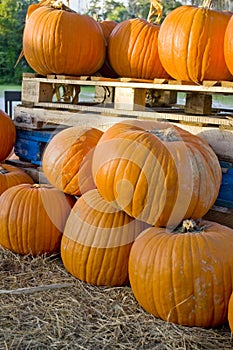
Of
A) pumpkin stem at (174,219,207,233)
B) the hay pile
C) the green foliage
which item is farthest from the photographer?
the green foliage

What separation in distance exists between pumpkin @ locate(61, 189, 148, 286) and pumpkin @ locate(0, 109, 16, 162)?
4.56ft

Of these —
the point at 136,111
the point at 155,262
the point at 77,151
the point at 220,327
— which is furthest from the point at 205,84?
the point at 220,327

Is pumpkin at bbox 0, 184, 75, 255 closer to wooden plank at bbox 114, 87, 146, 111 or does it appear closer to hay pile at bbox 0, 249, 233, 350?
hay pile at bbox 0, 249, 233, 350

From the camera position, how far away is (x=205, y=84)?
9.21ft

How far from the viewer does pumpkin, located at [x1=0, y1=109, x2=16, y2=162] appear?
3.88m

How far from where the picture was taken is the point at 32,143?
12.8ft

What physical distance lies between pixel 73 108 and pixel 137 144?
1262 millimetres

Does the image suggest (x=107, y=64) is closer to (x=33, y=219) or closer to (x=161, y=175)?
(x=33, y=219)

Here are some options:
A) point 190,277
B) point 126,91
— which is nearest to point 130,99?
point 126,91

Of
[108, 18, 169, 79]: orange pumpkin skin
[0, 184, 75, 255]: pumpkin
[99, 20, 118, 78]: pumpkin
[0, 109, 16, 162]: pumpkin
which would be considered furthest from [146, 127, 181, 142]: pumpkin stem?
[0, 109, 16, 162]: pumpkin

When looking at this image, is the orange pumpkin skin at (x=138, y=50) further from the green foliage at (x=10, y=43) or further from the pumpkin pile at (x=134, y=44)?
the green foliage at (x=10, y=43)

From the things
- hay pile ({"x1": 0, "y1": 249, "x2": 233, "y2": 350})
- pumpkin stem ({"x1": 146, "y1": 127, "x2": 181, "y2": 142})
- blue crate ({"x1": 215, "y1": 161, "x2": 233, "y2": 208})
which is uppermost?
pumpkin stem ({"x1": 146, "y1": 127, "x2": 181, "y2": 142})

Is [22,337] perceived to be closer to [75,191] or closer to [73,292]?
[73,292]

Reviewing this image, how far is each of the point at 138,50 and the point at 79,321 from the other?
1.94 metres
